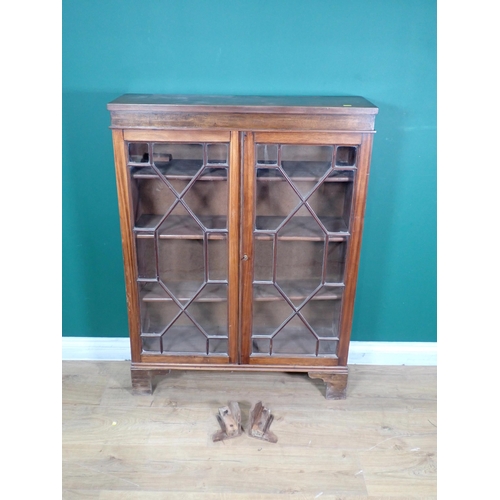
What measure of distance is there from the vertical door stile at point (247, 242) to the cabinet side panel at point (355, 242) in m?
0.37

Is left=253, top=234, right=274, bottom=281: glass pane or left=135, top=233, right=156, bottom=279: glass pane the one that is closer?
left=135, top=233, right=156, bottom=279: glass pane

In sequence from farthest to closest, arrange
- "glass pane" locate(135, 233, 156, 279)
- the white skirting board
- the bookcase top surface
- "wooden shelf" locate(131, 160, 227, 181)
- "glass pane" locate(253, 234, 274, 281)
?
the white skirting board → "glass pane" locate(253, 234, 274, 281) → "glass pane" locate(135, 233, 156, 279) → "wooden shelf" locate(131, 160, 227, 181) → the bookcase top surface

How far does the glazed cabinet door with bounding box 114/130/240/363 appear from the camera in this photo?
1774 millimetres

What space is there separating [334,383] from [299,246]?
0.59m

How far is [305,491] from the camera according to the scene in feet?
5.49

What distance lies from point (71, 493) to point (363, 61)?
1865mm

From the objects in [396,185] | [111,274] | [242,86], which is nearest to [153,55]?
[242,86]

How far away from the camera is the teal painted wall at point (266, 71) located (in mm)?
1872

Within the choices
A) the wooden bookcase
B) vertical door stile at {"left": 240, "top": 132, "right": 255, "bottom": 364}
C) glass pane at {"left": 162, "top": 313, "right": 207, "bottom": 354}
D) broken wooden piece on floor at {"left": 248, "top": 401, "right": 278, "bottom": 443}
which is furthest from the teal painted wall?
broken wooden piece on floor at {"left": 248, "top": 401, "right": 278, "bottom": 443}

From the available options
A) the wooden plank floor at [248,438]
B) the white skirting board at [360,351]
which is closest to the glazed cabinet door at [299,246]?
the wooden plank floor at [248,438]

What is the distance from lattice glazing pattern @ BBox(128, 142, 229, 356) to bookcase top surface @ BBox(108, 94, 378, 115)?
14 cm

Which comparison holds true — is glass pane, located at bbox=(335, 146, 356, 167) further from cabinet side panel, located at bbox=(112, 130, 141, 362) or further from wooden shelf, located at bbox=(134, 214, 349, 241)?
cabinet side panel, located at bbox=(112, 130, 141, 362)

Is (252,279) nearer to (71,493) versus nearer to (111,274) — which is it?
(111,274)

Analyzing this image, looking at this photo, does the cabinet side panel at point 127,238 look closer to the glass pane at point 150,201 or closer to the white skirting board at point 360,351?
the glass pane at point 150,201
